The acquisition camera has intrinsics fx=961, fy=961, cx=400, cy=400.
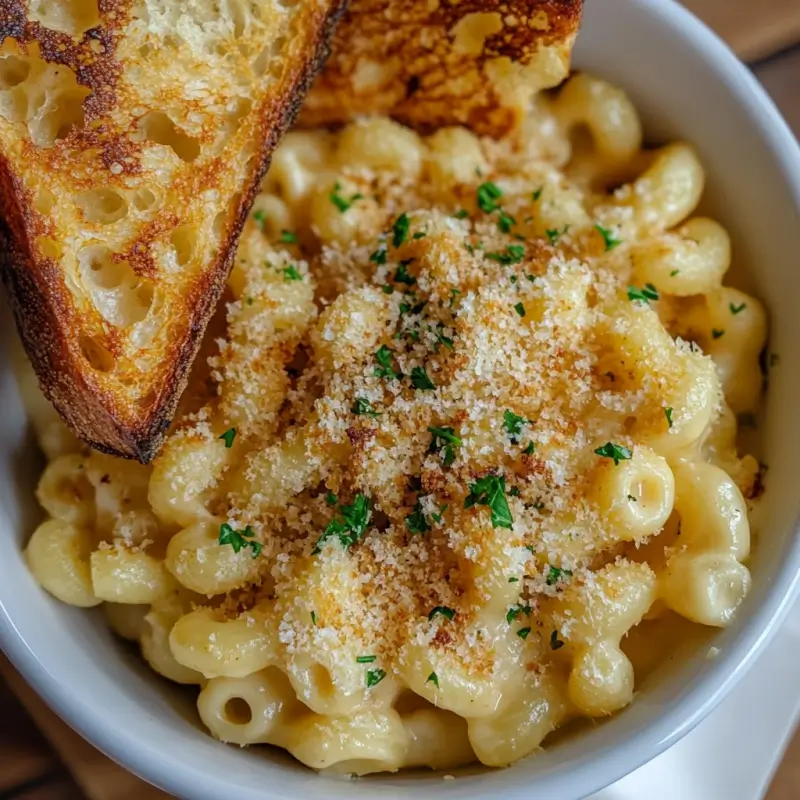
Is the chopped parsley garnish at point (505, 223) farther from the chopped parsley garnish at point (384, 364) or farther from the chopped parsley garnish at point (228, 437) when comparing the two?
the chopped parsley garnish at point (228, 437)

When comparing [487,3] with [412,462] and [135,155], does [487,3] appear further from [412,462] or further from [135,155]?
[412,462]

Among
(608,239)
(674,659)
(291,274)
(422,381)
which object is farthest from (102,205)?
(674,659)

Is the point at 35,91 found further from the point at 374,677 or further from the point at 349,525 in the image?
the point at 374,677

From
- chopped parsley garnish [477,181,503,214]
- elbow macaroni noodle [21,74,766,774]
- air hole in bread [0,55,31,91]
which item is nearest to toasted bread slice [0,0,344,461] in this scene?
air hole in bread [0,55,31,91]

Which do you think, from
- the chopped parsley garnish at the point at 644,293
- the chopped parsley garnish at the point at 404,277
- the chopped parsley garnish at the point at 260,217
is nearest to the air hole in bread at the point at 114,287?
the chopped parsley garnish at the point at 260,217

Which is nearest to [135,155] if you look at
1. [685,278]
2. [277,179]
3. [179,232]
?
[179,232]
